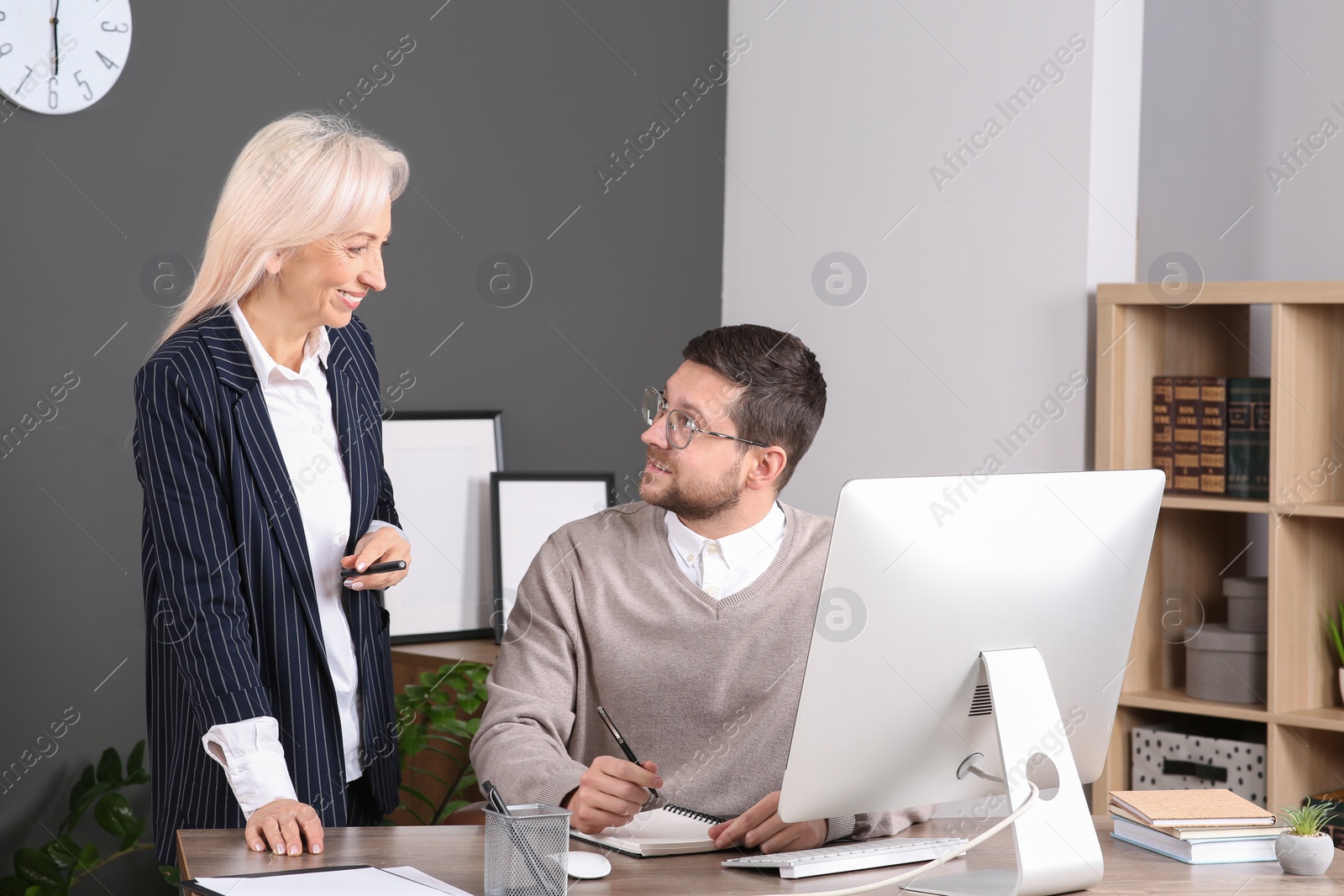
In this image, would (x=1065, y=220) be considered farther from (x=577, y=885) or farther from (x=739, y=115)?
(x=577, y=885)

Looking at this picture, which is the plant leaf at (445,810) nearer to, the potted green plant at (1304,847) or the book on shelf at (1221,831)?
the book on shelf at (1221,831)

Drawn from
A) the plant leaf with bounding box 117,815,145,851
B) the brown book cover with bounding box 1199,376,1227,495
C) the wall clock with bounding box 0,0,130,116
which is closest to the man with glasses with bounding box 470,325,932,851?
the plant leaf with bounding box 117,815,145,851

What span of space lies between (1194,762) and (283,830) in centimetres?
226

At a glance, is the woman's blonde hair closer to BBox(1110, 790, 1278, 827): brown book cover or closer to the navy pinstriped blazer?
the navy pinstriped blazer

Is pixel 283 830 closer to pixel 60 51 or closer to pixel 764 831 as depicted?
pixel 764 831

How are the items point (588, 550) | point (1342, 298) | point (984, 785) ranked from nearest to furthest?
point (984, 785) → point (588, 550) → point (1342, 298)

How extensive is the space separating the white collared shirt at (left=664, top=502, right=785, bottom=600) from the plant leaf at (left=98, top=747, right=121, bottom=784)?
4.34 feet

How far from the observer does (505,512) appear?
3146mm

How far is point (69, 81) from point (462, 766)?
62.4 inches

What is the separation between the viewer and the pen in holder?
1359mm

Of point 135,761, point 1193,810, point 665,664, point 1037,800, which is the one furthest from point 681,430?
point 135,761

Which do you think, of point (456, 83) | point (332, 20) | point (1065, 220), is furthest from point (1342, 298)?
point (332, 20)

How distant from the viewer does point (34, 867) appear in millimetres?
2473

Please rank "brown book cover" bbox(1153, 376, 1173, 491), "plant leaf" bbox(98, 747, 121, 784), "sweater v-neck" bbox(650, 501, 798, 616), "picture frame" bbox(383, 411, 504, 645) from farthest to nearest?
"brown book cover" bbox(1153, 376, 1173, 491) → "picture frame" bbox(383, 411, 504, 645) → "plant leaf" bbox(98, 747, 121, 784) → "sweater v-neck" bbox(650, 501, 798, 616)
